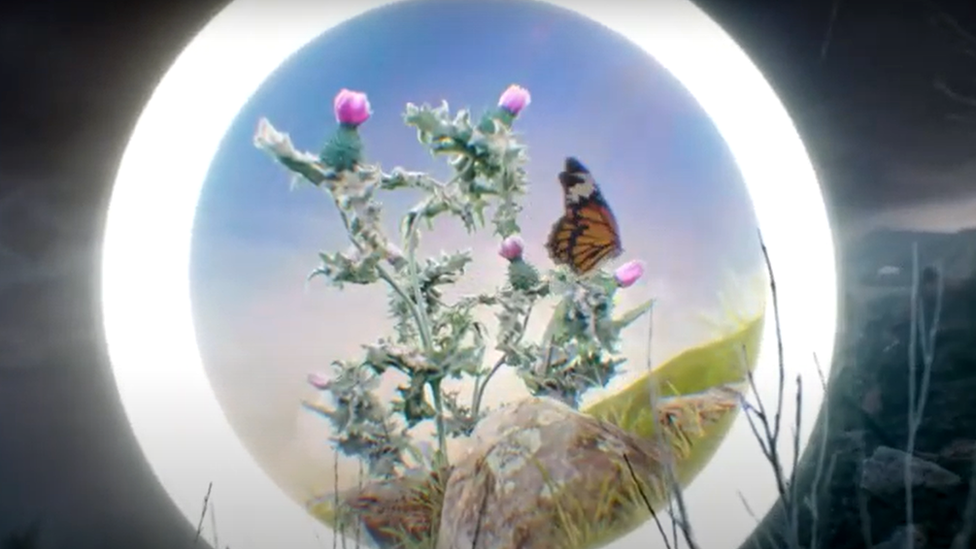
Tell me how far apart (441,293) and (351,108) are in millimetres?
476

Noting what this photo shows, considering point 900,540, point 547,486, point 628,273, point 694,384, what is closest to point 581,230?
point 628,273

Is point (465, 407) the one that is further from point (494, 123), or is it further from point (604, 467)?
point (494, 123)

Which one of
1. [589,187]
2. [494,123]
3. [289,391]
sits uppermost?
[494,123]

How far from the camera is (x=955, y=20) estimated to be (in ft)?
7.81

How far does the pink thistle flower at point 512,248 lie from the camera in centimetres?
233

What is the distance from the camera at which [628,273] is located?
7.72ft

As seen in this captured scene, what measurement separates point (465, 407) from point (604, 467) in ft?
1.14

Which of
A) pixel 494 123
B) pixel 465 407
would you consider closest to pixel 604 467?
pixel 465 407

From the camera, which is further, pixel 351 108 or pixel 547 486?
pixel 351 108

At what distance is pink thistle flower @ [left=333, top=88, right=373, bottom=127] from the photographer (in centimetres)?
230

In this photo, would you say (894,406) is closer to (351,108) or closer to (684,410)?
(684,410)

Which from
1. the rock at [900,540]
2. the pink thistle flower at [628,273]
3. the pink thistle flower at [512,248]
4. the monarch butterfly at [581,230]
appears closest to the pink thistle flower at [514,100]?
the monarch butterfly at [581,230]

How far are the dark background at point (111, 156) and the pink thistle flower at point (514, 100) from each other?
0.48 m

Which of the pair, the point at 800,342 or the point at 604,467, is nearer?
the point at 604,467
